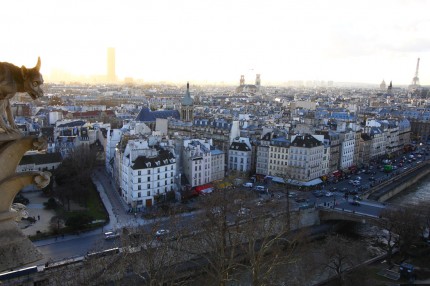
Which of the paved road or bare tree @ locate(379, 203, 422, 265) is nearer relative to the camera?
the paved road

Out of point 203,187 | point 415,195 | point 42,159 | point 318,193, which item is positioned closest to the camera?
point 203,187

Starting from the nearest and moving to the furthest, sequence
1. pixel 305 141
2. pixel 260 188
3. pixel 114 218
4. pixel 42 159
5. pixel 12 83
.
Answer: pixel 12 83, pixel 114 218, pixel 260 188, pixel 42 159, pixel 305 141

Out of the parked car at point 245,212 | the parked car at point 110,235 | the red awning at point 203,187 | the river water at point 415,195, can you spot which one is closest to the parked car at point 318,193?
the river water at point 415,195

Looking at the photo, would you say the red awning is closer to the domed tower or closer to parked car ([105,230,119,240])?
parked car ([105,230,119,240])

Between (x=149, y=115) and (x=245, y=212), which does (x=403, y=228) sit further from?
(x=149, y=115)

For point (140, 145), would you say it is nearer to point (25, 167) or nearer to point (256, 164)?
point (25, 167)

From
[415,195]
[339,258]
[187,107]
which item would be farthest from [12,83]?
[187,107]

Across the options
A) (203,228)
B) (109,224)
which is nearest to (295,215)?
(203,228)

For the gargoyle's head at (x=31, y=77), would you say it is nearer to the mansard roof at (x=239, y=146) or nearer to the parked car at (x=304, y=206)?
the parked car at (x=304, y=206)

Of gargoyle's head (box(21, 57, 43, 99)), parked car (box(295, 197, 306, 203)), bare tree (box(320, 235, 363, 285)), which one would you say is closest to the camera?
gargoyle's head (box(21, 57, 43, 99))

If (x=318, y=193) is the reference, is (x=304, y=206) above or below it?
above

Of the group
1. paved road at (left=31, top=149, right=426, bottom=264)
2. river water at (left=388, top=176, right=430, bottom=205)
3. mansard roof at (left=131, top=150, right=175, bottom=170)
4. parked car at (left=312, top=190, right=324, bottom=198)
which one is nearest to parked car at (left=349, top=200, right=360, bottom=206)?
paved road at (left=31, top=149, right=426, bottom=264)
